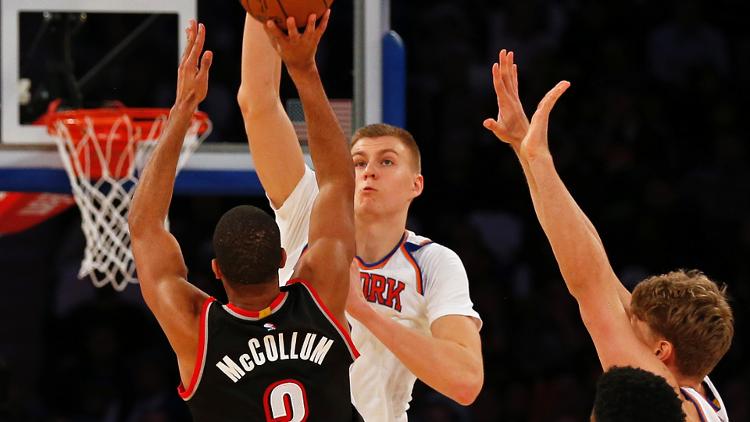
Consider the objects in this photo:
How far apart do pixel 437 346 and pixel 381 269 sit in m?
0.43

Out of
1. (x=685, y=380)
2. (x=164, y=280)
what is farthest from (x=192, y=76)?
(x=685, y=380)

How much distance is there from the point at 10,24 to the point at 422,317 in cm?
286

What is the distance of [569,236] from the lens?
3650mm

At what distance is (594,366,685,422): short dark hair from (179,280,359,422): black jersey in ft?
2.88

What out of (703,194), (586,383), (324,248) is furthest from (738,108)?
(324,248)


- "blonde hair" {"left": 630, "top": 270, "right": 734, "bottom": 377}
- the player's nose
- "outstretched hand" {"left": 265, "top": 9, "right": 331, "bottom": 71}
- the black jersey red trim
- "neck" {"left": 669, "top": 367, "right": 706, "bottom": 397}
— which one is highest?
"outstretched hand" {"left": 265, "top": 9, "right": 331, "bottom": 71}

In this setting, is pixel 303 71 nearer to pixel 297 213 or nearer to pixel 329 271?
pixel 329 271

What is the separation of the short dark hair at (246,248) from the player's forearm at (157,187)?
0.92 feet

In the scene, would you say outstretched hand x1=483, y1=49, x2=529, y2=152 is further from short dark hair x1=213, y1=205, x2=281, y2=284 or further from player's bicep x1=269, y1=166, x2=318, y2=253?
short dark hair x1=213, y1=205, x2=281, y2=284

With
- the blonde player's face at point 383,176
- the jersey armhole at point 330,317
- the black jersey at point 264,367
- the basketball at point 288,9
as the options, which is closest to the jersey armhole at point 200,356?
the black jersey at point 264,367

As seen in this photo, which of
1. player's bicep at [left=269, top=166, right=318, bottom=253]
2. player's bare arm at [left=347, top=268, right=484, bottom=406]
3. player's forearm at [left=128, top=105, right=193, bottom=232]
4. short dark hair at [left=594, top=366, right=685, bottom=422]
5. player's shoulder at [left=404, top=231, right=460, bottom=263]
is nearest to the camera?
short dark hair at [left=594, top=366, right=685, bottom=422]

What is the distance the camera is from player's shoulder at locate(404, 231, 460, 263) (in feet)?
14.3

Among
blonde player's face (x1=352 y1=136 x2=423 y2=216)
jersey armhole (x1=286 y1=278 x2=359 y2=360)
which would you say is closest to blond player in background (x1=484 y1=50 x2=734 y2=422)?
blonde player's face (x1=352 y1=136 x2=423 y2=216)

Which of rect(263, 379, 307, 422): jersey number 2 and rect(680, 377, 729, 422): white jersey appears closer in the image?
rect(263, 379, 307, 422): jersey number 2
